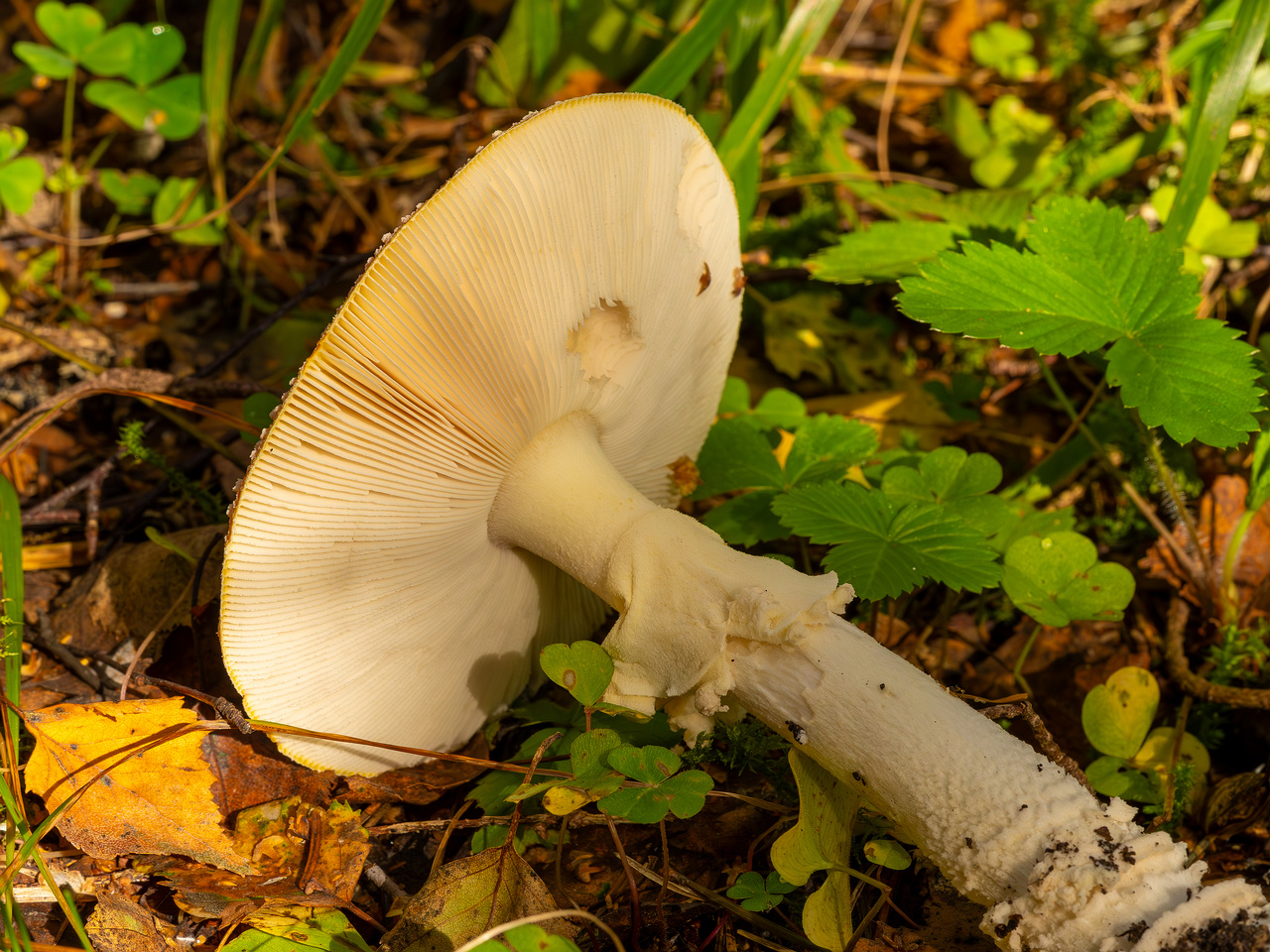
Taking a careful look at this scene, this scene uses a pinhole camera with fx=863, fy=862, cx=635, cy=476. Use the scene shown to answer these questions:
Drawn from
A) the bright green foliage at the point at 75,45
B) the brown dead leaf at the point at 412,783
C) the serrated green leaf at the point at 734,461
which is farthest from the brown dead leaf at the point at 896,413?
the bright green foliage at the point at 75,45

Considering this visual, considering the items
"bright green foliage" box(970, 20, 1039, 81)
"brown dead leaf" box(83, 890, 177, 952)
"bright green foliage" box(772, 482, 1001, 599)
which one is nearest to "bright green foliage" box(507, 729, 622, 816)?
"bright green foliage" box(772, 482, 1001, 599)

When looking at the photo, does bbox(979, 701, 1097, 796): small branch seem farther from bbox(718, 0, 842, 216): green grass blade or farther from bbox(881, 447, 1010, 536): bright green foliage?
bbox(718, 0, 842, 216): green grass blade

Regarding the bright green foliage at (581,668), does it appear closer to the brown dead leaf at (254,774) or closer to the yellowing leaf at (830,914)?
the yellowing leaf at (830,914)

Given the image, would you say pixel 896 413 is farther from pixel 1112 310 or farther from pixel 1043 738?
pixel 1043 738

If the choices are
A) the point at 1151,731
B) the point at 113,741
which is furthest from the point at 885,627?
the point at 113,741

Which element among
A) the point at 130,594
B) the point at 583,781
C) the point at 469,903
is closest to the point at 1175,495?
the point at 583,781
